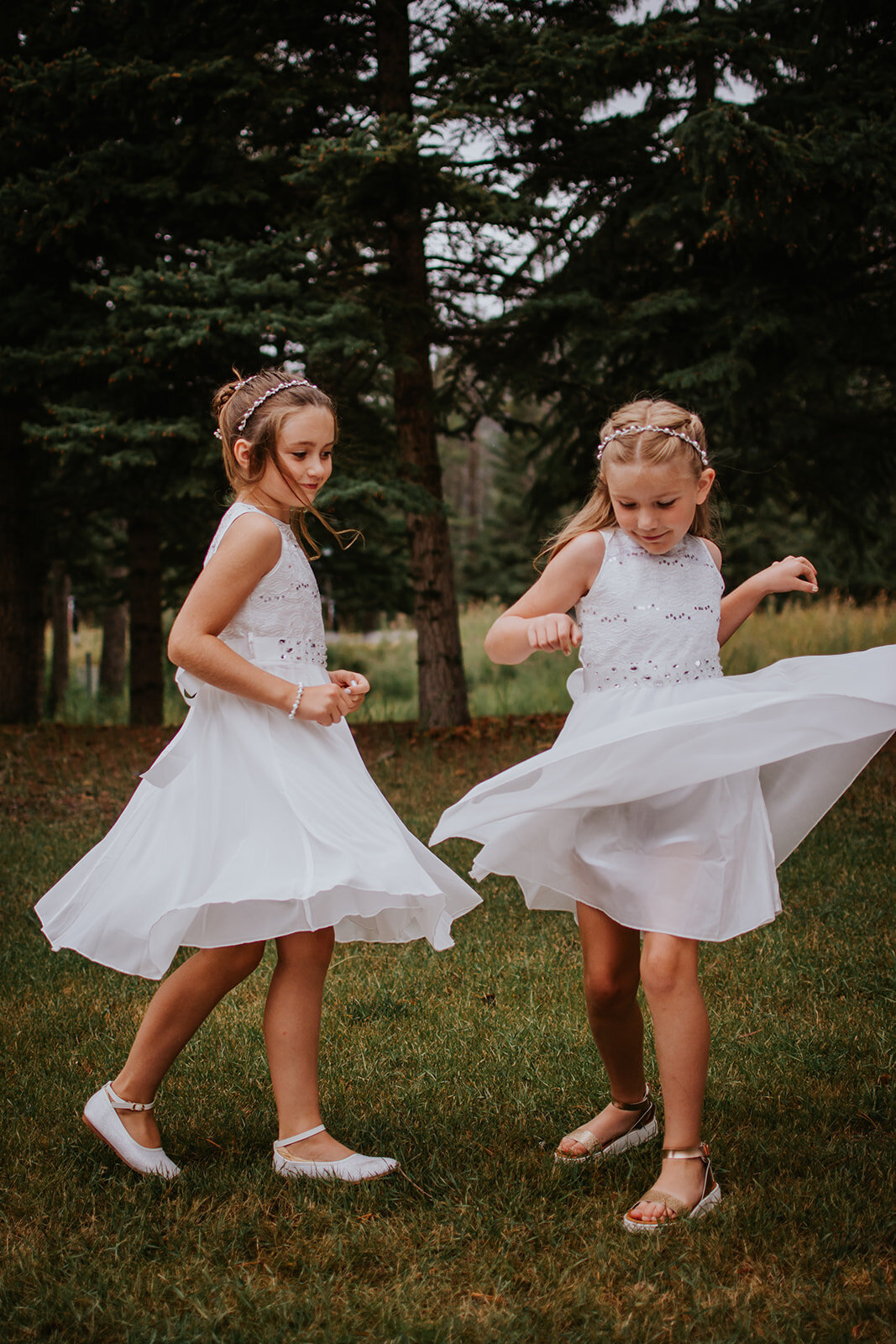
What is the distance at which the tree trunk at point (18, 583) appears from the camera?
1085cm

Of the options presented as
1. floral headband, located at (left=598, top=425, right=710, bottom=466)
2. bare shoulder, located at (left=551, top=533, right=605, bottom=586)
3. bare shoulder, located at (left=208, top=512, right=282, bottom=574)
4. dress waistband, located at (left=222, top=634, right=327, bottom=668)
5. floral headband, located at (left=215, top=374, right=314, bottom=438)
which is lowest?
dress waistband, located at (left=222, top=634, right=327, bottom=668)

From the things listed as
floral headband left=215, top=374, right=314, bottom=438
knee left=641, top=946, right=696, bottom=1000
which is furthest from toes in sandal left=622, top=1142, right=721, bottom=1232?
floral headband left=215, top=374, right=314, bottom=438

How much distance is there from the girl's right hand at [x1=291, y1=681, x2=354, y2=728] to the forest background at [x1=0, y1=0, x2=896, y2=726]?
489cm

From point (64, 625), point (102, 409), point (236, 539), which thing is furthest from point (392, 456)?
point (64, 625)

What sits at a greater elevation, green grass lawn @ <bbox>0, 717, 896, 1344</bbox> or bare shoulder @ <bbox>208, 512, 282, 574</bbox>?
bare shoulder @ <bbox>208, 512, 282, 574</bbox>

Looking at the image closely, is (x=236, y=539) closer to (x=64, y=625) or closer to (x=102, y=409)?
(x=102, y=409)

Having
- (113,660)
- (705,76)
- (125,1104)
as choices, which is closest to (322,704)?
(125,1104)

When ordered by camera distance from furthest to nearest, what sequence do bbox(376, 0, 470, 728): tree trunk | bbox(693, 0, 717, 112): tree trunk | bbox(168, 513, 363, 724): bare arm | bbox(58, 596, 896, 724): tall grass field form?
1. bbox(58, 596, 896, 724): tall grass field
2. bbox(376, 0, 470, 728): tree trunk
3. bbox(693, 0, 717, 112): tree trunk
4. bbox(168, 513, 363, 724): bare arm

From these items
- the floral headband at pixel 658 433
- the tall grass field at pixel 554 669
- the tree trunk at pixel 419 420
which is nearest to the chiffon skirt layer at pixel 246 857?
the floral headband at pixel 658 433

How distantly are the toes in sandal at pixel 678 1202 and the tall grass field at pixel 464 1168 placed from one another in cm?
3

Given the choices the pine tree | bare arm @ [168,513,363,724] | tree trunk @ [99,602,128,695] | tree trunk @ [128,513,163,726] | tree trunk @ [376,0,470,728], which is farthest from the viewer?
tree trunk @ [99,602,128,695]

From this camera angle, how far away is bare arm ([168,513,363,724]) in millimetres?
2566

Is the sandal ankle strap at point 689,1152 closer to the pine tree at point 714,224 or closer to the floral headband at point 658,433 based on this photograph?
the floral headband at point 658,433

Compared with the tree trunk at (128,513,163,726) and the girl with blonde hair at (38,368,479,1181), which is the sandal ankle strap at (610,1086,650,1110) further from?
the tree trunk at (128,513,163,726)
